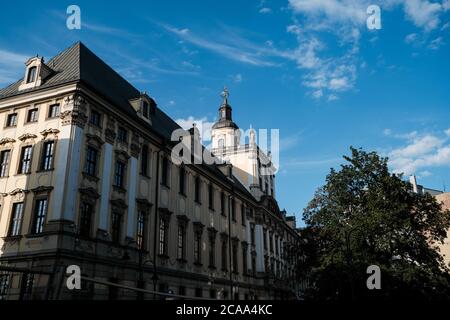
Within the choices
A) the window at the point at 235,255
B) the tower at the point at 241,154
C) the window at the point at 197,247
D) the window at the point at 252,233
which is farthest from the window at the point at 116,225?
the tower at the point at 241,154

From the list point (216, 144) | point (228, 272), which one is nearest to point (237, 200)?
point (228, 272)

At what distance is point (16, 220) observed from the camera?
22.8 meters

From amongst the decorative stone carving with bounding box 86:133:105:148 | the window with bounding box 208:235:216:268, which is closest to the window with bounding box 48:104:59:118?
the decorative stone carving with bounding box 86:133:105:148

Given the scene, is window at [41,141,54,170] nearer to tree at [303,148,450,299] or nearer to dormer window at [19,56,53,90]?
dormer window at [19,56,53,90]

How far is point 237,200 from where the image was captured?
1828 inches

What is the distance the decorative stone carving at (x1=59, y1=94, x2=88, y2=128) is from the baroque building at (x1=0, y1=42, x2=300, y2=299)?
0.06 meters

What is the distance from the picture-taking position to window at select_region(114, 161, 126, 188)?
26500mm

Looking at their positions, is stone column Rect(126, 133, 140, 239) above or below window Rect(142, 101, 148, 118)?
below

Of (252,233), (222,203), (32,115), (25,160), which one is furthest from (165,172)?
(252,233)

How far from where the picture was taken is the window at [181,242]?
106 ft

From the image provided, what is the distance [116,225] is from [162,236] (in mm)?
5234

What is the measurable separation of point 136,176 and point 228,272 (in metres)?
16.9

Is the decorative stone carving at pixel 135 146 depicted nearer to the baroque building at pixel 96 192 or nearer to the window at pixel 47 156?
the baroque building at pixel 96 192
